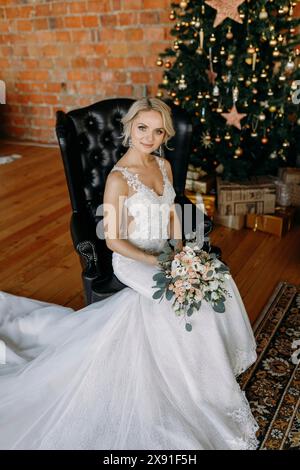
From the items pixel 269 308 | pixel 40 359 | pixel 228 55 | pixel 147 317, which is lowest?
pixel 269 308

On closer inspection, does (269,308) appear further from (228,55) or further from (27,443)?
(228,55)

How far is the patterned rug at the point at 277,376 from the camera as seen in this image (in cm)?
197

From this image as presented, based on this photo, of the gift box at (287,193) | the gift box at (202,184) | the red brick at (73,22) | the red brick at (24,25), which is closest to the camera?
the gift box at (287,193)

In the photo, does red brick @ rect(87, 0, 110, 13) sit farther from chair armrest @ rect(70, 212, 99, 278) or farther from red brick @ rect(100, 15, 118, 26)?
chair armrest @ rect(70, 212, 99, 278)

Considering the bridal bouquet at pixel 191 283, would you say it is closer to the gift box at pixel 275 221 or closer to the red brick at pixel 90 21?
the gift box at pixel 275 221

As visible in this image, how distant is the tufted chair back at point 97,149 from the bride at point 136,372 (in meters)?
0.45

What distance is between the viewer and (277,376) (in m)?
2.29

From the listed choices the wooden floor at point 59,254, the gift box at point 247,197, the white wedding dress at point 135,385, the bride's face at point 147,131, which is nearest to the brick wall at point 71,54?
the wooden floor at point 59,254

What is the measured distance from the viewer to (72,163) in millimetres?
2502

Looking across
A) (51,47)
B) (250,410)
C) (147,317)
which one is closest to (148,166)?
(147,317)

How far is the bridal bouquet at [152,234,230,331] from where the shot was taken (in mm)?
1786

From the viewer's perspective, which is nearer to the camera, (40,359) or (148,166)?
(40,359)

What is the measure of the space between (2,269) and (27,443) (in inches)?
72.4
